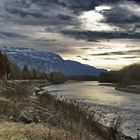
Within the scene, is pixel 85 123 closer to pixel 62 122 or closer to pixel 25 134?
pixel 62 122

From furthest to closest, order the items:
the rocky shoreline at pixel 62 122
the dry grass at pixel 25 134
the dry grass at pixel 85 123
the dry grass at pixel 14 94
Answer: the dry grass at pixel 14 94 < the dry grass at pixel 85 123 < the rocky shoreline at pixel 62 122 < the dry grass at pixel 25 134

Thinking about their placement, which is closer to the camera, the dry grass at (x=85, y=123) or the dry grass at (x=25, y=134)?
Result: the dry grass at (x=25, y=134)

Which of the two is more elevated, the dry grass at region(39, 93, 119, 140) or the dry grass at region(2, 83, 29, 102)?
the dry grass at region(2, 83, 29, 102)

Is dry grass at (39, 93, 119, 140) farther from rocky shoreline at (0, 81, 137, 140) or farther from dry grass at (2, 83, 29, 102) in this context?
dry grass at (2, 83, 29, 102)

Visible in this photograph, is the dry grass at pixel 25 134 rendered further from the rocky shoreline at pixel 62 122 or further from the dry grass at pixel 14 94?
the dry grass at pixel 14 94

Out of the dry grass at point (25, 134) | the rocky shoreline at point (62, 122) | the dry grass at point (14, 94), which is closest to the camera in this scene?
the dry grass at point (25, 134)

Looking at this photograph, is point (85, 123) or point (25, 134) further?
point (85, 123)

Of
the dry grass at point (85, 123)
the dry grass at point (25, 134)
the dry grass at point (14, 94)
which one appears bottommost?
the dry grass at point (85, 123)

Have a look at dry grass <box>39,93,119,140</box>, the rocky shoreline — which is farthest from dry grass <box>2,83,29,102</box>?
dry grass <box>39,93,119,140</box>

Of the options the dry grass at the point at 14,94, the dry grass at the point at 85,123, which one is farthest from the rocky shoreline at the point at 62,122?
the dry grass at the point at 14,94

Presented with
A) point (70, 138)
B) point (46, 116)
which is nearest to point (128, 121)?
point (46, 116)

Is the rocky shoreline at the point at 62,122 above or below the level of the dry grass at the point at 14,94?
below

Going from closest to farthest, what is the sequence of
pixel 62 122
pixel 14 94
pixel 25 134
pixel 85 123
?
pixel 25 134
pixel 62 122
pixel 85 123
pixel 14 94

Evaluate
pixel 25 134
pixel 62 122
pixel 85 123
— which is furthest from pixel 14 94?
pixel 25 134
